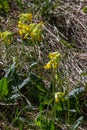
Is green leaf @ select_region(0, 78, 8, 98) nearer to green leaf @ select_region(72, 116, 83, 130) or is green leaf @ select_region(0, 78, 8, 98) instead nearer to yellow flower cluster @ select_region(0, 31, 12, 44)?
yellow flower cluster @ select_region(0, 31, 12, 44)

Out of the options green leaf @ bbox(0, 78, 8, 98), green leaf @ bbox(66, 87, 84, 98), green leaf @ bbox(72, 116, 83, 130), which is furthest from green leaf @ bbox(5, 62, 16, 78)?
green leaf @ bbox(72, 116, 83, 130)

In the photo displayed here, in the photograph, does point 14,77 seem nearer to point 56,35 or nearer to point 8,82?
point 8,82

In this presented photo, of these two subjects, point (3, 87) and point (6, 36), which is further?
point (6, 36)

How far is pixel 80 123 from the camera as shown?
2.15 metres

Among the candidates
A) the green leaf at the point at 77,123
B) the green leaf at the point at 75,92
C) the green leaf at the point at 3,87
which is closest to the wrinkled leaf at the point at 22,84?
the green leaf at the point at 3,87

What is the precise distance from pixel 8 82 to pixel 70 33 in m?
0.75

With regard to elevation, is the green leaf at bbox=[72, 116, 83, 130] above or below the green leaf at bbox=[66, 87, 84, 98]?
below

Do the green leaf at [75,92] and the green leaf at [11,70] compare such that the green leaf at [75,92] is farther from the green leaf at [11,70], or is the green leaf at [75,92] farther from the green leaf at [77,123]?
the green leaf at [11,70]

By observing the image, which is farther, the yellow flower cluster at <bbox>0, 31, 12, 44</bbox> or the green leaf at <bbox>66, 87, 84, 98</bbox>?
the yellow flower cluster at <bbox>0, 31, 12, 44</bbox>

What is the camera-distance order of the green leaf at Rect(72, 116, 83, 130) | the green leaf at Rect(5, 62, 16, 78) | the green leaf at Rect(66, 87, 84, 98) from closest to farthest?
the green leaf at Rect(72, 116, 83, 130) → the green leaf at Rect(66, 87, 84, 98) → the green leaf at Rect(5, 62, 16, 78)

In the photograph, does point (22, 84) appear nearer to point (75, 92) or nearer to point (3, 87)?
point (3, 87)

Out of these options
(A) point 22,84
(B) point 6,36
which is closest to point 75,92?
(A) point 22,84

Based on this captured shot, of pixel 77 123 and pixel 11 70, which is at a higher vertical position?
pixel 11 70

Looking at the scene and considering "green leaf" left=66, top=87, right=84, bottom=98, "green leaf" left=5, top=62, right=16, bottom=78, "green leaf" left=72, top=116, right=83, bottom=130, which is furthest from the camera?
"green leaf" left=5, top=62, right=16, bottom=78
